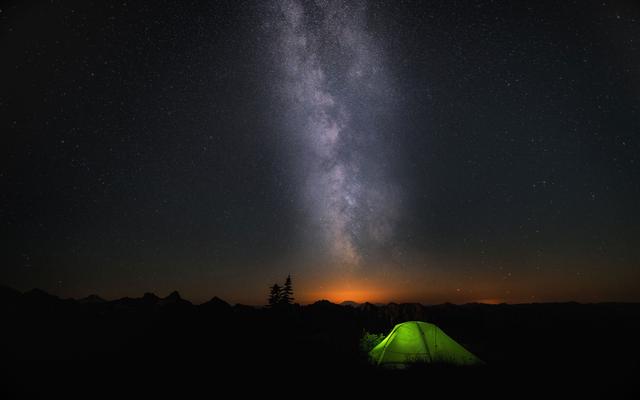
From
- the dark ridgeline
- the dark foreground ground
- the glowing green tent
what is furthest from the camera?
the dark ridgeline

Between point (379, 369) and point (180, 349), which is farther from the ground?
point (180, 349)

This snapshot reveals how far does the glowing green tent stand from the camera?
11.4 metres

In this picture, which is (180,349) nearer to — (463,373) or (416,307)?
(463,373)

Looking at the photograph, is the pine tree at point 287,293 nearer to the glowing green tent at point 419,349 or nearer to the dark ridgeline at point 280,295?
the dark ridgeline at point 280,295

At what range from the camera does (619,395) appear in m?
8.23

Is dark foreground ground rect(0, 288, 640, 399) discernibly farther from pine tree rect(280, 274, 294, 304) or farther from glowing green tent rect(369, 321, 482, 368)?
pine tree rect(280, 274, 294, 304)

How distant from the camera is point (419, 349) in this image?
1176 centimetres

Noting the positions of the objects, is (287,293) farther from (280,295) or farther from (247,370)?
(247,370)

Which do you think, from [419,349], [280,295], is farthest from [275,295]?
[419,349]

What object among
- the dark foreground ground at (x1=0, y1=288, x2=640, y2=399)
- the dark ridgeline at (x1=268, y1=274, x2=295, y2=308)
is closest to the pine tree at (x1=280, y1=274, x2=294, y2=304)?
the dark ridgeline at (x1=268, y1=274, x2=295, y2=308)

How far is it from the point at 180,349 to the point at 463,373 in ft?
32.7

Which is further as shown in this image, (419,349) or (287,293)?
(287,293)

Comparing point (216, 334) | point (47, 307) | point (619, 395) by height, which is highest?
point (47, 307)

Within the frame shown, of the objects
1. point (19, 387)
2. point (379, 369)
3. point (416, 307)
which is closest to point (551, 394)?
point (379, 369)
